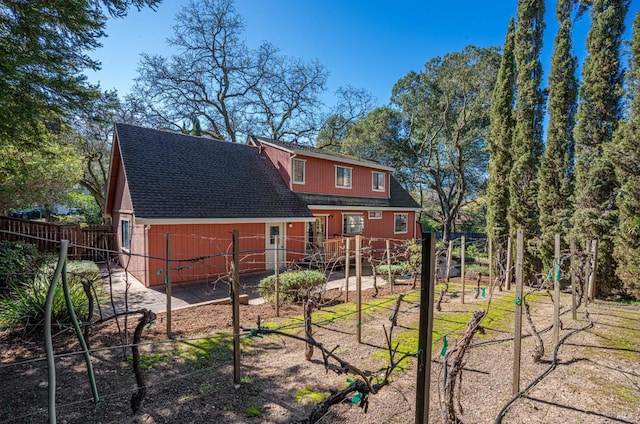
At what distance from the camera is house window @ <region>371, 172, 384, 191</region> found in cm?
1716

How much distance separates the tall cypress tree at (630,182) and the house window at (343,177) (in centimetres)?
1039

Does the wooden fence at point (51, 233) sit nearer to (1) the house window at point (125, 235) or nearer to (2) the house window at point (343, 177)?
(1) the house window at point (125, 235)

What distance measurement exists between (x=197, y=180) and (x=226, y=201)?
1.44m

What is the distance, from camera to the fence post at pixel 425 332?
203cm

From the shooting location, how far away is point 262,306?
279 inches

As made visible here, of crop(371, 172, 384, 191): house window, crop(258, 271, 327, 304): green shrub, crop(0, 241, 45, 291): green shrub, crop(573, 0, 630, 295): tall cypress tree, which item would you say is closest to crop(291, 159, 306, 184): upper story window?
crop(371, 172, 384, 191): house window

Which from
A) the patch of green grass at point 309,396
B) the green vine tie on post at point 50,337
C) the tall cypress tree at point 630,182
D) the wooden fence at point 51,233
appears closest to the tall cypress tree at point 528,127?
the tall cypress tree at point 630,182

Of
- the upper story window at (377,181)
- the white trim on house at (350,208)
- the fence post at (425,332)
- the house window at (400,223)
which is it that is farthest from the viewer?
the house window at (400,223)

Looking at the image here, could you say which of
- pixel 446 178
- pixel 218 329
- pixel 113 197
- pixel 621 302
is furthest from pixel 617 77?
pixel 113 197

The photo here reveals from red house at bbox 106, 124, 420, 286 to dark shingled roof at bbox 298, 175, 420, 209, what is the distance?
72 mm

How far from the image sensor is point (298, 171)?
14.2 metres

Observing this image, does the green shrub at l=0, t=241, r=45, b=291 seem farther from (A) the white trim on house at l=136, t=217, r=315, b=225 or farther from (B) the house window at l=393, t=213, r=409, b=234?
(B) the house window at l=393, t=213, r=409, b=234

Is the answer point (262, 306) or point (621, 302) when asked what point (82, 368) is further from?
point (621, 302)

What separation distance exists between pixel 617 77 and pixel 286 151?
11.6 metres
